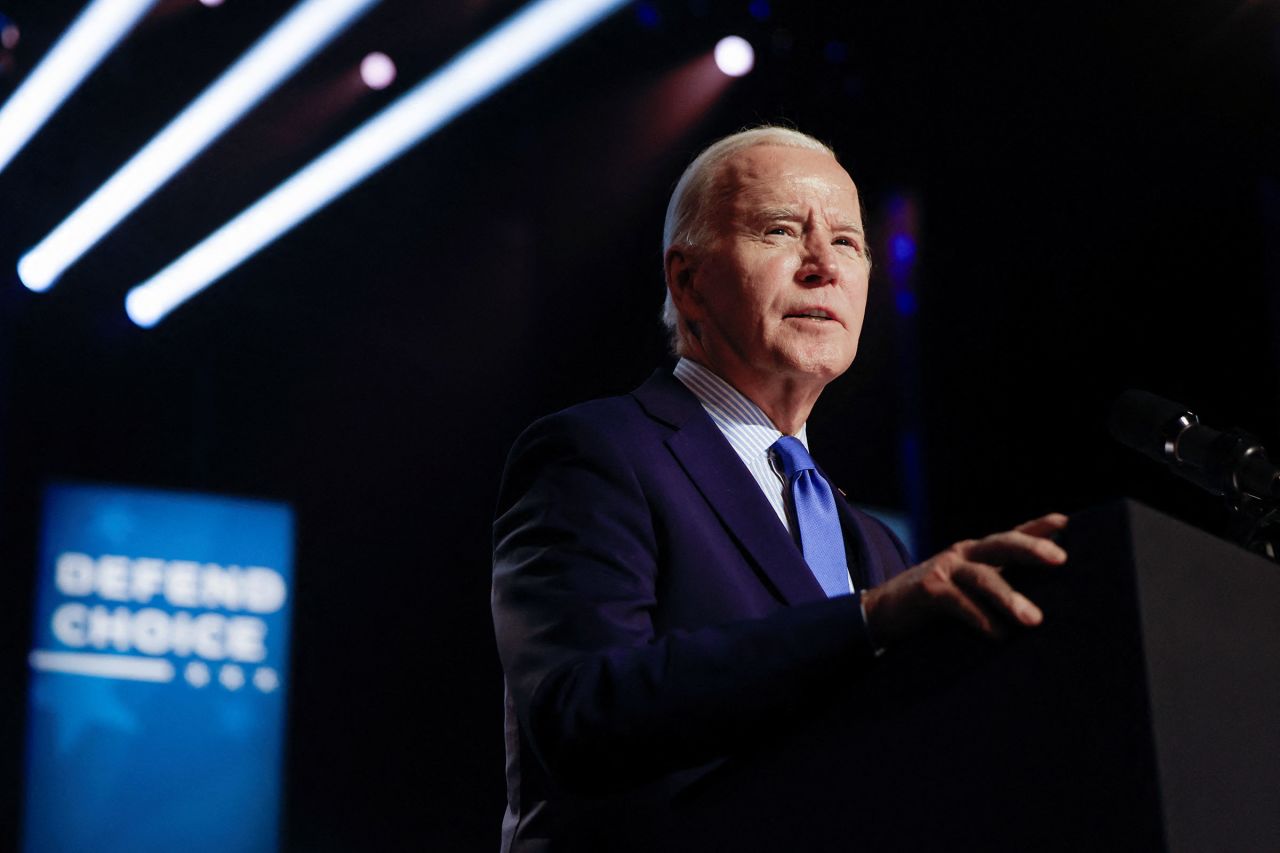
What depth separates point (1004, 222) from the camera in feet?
15.9

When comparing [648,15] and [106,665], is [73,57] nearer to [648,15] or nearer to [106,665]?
[648,15]

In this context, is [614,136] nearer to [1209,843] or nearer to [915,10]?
[915,10]

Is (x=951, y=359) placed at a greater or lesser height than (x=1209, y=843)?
greater

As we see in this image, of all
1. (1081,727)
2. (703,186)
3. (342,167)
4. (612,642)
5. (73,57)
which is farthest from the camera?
(342,167)

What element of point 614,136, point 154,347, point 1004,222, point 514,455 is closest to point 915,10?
point 1004,222

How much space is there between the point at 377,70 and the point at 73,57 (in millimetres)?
998

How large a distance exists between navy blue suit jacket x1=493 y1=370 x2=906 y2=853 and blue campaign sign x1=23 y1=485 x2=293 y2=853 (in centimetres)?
353

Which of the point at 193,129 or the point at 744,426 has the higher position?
the point at 193,129

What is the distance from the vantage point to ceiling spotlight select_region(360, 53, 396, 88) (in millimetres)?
4707

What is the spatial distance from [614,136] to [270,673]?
2394 millimetres

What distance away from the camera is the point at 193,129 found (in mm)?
4668

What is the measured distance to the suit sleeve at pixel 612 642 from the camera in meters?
1.06

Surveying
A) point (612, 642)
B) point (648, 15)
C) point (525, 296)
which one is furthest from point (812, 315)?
point (525, 296)

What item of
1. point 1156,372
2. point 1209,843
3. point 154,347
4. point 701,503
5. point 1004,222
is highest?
point 1004,222
